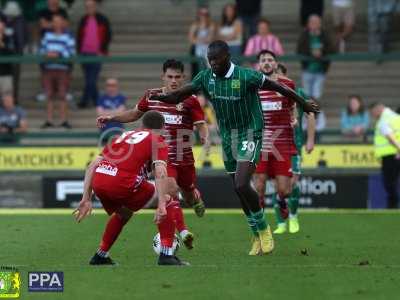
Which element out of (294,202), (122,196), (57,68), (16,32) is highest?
(16,32)

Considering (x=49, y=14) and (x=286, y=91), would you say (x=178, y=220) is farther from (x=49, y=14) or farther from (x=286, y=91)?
(x=49, y=14)

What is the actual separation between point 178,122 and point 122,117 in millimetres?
713

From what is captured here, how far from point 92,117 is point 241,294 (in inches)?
539

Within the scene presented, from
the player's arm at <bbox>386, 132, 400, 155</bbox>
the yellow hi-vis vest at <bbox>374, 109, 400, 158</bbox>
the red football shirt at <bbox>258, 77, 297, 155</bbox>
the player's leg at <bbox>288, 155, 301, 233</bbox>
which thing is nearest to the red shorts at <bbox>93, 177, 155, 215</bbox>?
the red football shirt at <bbox>258, 77, 297, 155</bbox>

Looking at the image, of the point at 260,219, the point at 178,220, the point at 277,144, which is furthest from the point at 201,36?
the point at 260,219

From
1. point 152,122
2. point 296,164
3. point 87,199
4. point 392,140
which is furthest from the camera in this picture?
point 392,140

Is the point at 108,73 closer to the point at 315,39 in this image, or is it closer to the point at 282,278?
the point at 315,39

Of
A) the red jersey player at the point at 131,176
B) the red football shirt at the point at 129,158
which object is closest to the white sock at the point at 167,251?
the red jersey player at the point at 131,176

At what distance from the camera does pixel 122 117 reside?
12797 mm

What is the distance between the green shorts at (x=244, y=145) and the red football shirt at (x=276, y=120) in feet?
6.54

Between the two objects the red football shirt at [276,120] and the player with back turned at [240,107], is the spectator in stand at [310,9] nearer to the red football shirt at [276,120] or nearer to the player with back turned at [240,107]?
the red football shirt at [276,120]

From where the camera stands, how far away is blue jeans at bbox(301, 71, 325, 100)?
2218 cm

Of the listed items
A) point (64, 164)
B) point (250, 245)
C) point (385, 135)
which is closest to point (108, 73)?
point (64, 164)

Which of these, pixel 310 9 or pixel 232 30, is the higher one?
pixel 310 9
